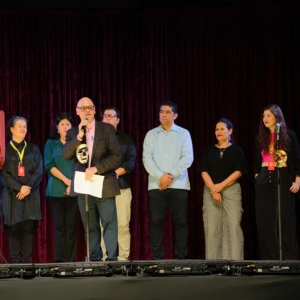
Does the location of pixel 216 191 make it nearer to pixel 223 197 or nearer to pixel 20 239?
pixel 223 197

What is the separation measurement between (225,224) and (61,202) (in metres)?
1.79

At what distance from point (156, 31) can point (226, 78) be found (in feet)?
3.57

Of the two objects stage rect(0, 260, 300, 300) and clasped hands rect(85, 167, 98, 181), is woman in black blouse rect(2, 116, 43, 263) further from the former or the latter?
stage rect(0, 260, 300, 300)

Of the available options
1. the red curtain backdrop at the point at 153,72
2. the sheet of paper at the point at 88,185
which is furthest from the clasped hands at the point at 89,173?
the red curtain backdrop at the point at 153,72

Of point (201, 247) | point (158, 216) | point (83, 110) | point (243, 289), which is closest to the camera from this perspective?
point (243, 289)

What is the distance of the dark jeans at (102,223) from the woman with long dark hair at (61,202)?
0.75m

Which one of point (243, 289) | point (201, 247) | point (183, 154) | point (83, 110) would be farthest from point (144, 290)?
point (201, 247)

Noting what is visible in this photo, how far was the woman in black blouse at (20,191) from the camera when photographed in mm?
6668

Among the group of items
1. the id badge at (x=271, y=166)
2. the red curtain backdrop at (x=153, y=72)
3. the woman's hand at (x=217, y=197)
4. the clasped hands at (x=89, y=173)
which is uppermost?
the red curtain backdrop at (x=153, y=72)

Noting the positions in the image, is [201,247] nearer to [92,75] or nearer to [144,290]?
[92,75]

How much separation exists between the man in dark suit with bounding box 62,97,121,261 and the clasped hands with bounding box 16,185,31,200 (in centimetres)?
75

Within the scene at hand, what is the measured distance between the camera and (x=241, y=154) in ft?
22.9

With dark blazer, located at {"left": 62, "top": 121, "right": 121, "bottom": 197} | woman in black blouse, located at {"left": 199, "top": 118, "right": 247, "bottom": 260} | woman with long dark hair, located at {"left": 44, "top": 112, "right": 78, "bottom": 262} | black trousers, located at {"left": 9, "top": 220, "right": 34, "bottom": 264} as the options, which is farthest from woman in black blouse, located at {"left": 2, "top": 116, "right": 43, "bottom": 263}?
woman in black blouse, located at {"left": 199, "top": 118, "right": 247, "bottom": 260}

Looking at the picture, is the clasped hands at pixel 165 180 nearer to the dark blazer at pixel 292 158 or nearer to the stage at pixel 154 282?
the dark blazer at pixel 292 158
